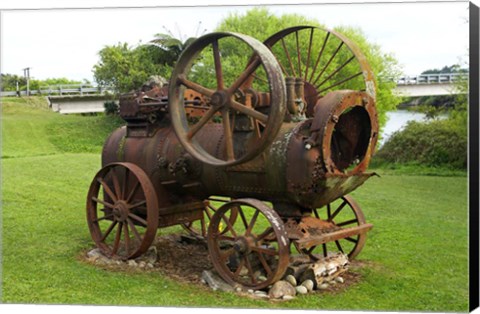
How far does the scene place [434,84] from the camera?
29.0 ft

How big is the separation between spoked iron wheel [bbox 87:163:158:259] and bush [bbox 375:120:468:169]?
4063 millimetres

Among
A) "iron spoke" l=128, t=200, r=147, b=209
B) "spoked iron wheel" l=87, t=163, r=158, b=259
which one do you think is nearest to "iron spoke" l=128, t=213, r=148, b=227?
"spoked iron wheel" l=87, t=163, r=158, b=259

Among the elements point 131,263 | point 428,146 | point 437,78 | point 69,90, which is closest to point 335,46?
point 428,146

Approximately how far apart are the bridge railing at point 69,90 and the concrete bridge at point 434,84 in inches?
272

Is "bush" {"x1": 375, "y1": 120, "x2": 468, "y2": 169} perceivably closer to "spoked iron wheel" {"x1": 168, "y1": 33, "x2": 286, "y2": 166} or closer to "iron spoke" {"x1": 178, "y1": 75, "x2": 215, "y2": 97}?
"spoked iron wheel" {"x1": 168, "y1": 33, "x2": 286, "y2": 166}

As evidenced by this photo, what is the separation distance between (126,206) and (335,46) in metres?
11.7

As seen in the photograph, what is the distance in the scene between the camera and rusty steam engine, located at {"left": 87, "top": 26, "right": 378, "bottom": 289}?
5.95m

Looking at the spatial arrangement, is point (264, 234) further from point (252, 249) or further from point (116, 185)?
point (116, 185)

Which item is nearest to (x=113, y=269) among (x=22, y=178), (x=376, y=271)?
(x=376, y=271)

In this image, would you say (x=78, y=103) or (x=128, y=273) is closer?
(x=128, y=273)

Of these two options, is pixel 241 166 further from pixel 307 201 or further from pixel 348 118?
pixel 348 118

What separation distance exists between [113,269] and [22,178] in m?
5.79

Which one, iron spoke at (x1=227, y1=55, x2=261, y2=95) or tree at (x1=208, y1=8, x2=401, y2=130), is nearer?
iron spoke at (x1=227, y1=55, x2=261, y2=95)

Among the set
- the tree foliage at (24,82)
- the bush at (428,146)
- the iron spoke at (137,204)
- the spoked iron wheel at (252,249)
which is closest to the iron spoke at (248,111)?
the spoked iron wheel at (252,249)
